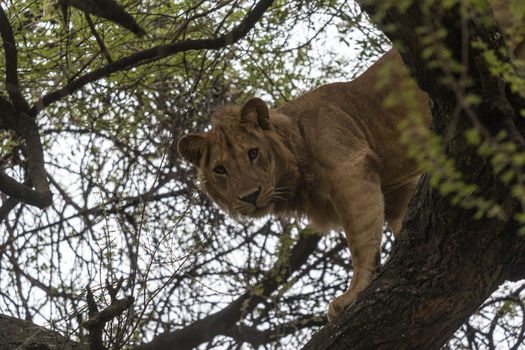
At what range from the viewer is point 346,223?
20.9 ft

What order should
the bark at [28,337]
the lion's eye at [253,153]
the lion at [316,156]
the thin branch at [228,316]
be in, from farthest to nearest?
the thin branch at [228,316] < the lion's eye at [253,153] < the lion at [316,156] < the bark at [28,337]

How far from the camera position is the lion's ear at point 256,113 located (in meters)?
6.82

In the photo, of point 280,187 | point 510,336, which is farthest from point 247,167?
point 510,336

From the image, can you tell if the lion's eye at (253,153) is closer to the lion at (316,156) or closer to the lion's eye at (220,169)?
the lion at (316,156)

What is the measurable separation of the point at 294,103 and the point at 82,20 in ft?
5.16

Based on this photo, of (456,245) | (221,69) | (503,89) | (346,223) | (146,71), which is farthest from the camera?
(221,69)

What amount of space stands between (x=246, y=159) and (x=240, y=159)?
4cm

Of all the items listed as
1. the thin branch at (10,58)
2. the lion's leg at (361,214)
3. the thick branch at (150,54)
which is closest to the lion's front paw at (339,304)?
the lion's leg at (361,214)

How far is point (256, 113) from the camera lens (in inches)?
270

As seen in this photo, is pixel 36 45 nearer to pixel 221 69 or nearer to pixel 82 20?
pixel 82 20

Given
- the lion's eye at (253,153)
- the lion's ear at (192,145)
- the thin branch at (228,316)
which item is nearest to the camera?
the lion's eye at (253,153)

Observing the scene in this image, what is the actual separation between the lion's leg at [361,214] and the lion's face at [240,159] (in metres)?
0.49

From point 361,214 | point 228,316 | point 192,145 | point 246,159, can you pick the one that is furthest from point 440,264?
point 228,316

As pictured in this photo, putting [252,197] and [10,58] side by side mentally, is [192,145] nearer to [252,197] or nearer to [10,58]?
[252,197]
